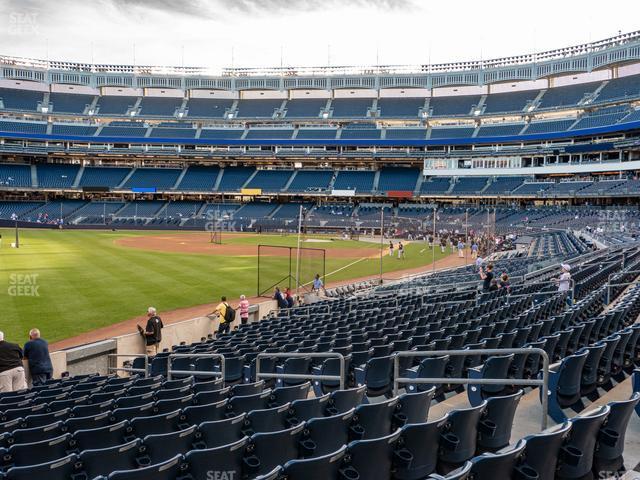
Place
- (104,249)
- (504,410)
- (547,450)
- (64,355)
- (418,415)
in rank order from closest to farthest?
(547,450)
(504,410)
(418,415)
(64,355)
(104,249)

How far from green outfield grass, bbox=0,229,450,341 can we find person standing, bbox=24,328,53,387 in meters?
5.92

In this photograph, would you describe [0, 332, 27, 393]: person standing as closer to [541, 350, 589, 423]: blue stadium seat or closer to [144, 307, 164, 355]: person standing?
[144, 307, 164, 355]: person standing

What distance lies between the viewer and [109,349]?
14609 millimetres

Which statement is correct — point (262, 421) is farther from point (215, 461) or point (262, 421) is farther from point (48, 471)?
point (48, 471)

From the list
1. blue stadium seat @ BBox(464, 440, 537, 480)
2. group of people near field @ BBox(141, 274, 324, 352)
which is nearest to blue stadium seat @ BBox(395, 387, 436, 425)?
blue stadium seat @ BBox(464, 440, 537, 480)

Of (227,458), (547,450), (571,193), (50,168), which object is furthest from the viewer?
(50,168)

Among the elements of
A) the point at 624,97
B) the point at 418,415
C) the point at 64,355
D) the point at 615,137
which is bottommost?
the point at 64,355

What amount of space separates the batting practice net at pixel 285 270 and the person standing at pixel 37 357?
13.6m

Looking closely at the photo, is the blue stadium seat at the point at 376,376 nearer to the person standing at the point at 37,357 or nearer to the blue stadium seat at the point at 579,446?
the blue stadium seat at the point at 579,446

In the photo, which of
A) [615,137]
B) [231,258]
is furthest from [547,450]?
[615,137]

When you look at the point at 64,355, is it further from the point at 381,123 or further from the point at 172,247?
the point at 381,123

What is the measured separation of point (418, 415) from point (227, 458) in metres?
2.60

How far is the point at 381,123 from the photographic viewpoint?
298 feet

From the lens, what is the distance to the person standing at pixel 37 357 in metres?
11.8
